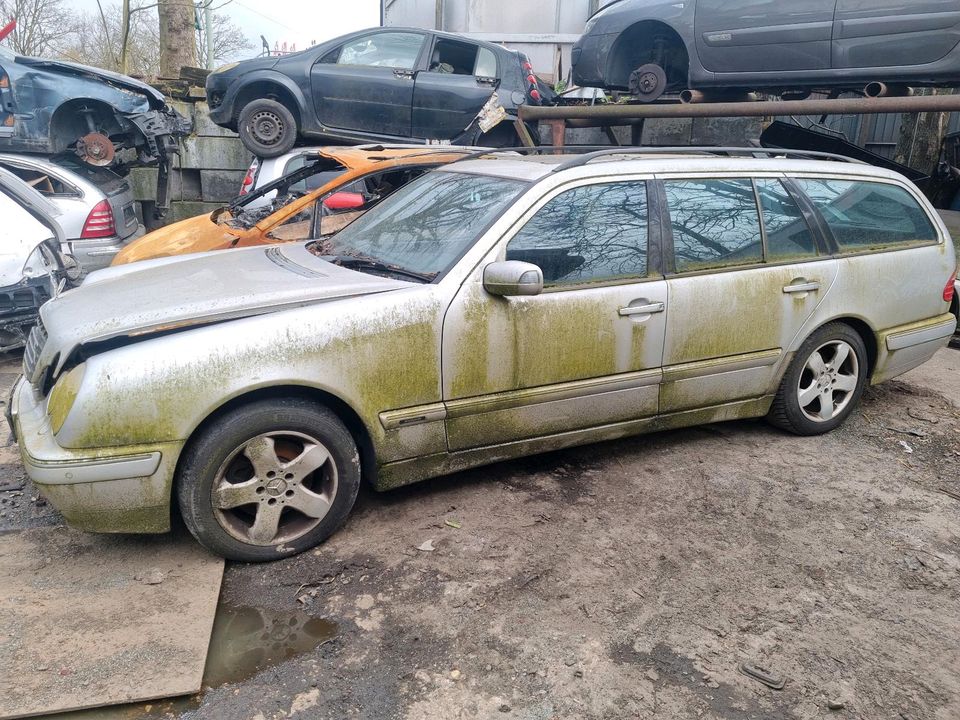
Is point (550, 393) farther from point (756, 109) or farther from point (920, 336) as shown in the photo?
point (756, 109)

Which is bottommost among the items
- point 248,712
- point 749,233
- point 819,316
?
point 248,712

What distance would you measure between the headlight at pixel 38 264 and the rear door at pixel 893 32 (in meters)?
6.85

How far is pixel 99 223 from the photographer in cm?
655

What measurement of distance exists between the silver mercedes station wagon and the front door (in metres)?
3.27

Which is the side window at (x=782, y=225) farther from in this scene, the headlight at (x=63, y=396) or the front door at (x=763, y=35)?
the front door at (x=763, y=35)

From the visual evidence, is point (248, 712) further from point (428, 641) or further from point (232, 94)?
point (232, 94)

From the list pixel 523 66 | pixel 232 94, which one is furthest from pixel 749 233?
pixel 232 94

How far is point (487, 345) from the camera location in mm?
3357

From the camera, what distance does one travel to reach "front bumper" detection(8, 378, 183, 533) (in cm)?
279

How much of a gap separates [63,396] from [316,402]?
904 millimetres

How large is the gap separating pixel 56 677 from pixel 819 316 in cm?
381

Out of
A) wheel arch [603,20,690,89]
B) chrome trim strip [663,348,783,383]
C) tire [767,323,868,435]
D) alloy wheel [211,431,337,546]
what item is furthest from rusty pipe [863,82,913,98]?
alloy wheel [211,431,337,546]

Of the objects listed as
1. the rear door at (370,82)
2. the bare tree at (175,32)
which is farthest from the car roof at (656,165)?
the bare tree at (175,32)

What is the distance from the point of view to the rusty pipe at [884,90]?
7109 mm
